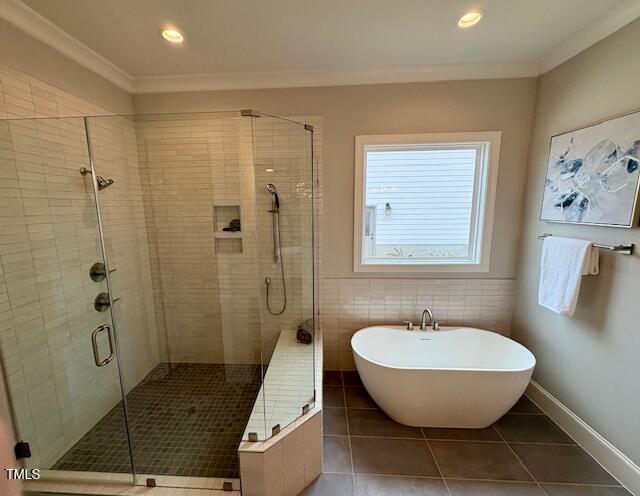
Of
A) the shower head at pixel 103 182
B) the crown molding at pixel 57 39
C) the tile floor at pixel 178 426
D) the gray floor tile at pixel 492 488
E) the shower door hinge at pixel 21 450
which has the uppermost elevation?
the crown molding at pixel 57 39

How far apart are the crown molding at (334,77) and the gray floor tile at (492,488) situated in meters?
2.73

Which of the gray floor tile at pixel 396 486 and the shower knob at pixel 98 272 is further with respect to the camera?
the shower knob at pixel 98 272

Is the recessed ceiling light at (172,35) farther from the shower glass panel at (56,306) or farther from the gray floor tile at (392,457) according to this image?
the gray floor tile at (392,457)

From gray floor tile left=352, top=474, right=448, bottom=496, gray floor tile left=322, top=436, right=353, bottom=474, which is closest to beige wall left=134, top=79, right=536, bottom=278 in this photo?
gray floor tile left=322, top=436, right=353, bottom=474

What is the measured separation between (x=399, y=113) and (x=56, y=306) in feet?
9.06

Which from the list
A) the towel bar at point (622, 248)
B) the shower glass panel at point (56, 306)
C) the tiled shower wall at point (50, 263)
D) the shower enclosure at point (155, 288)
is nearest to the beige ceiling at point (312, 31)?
the shower enclosure at point (155, 288)

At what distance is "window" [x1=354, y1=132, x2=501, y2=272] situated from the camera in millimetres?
2168

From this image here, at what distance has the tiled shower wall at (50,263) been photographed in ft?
4.66

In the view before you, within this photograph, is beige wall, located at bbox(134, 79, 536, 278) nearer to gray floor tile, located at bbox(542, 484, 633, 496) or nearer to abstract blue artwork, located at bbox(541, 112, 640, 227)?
abstract blue artwork, located at bbox(541, 112, 640, 227)

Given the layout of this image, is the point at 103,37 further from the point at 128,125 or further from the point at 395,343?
the point at 395,343

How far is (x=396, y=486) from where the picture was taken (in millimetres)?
1473

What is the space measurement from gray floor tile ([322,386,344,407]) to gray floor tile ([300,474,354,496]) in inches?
22.2

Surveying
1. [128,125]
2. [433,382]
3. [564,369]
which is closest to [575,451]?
[564,369]

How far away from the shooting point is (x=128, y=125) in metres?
1.99
